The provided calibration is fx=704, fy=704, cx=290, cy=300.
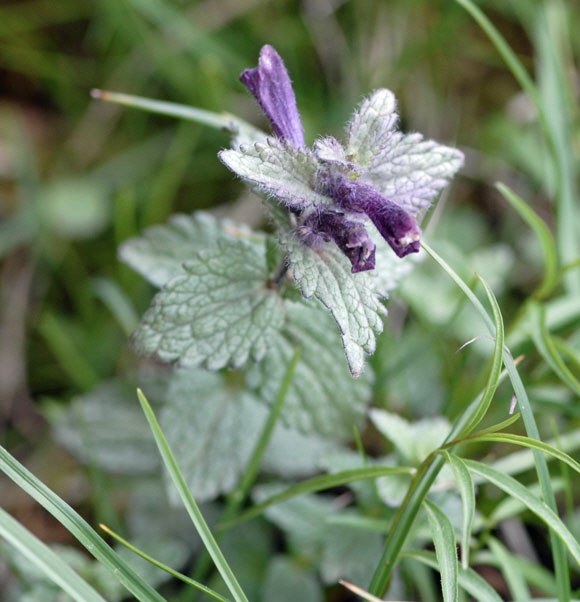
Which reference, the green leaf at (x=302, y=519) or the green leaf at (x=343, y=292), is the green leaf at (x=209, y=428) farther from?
the green leaf at (x=343, y=292)

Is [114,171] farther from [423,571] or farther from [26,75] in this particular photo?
[423,571]

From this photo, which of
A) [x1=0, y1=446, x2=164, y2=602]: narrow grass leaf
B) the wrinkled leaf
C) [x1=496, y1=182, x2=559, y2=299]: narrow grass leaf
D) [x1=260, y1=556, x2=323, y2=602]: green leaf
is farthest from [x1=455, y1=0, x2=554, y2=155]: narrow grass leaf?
[x1=0, y1=446, x2=164, y2=602]: narrow grass leaf

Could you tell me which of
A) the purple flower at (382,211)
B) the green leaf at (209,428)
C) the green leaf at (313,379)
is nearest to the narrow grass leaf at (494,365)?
the purple flower at (382,211)

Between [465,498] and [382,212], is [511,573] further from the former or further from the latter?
[382,212]

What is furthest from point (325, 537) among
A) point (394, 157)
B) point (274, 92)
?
point (274, 92)

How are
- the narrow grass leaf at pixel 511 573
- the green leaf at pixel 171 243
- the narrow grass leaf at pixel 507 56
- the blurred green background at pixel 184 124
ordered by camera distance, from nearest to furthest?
the narrow grass leaf at pixel 511 573 → the green leaf at pixel 171 243 → the narrow grass leaf at pixel 507 56 → the blurred green background at pixel 184 124

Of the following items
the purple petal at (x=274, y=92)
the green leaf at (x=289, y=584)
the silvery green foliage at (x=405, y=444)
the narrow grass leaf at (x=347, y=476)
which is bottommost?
the green leaf at (x=289, y=584)

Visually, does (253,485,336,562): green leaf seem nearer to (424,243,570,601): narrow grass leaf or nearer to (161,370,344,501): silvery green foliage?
(161,370,344,501): silvery green foliage
